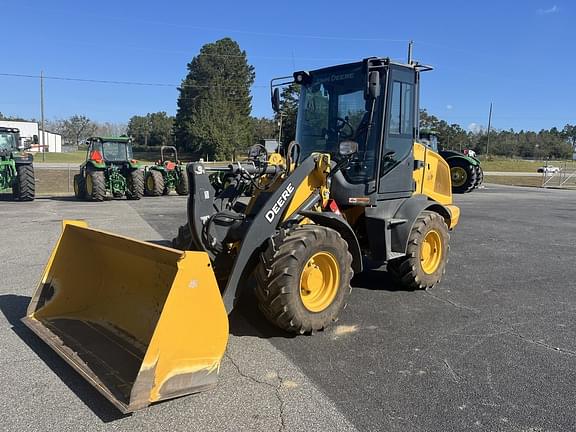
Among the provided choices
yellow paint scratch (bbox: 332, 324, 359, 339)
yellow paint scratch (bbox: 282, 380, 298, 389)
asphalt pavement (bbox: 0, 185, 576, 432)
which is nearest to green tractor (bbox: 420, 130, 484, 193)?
asphalt pavement (bbox: 0, 185, 576, 432)

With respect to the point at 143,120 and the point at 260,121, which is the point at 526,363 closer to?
the point at 260,121

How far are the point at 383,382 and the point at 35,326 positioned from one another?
303cm

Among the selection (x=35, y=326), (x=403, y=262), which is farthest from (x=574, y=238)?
(x=35, y=326)

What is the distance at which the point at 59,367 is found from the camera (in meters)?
3.74

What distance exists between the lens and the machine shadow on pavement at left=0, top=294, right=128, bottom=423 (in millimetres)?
3145

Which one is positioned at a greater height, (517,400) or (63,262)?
(63,262)

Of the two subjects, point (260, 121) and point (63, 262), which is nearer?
point (63, 262)

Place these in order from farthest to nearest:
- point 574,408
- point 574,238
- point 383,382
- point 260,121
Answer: point 260,121 → point 574,238 → point 383,382 → point 574,408

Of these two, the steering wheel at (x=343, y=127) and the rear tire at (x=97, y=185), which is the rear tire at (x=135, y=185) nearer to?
the rear tire at (x=97, y=185)

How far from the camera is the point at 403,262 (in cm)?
579

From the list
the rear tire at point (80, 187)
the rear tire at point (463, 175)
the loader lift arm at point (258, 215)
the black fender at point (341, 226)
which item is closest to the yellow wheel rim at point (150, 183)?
the rear tire at point (80, 187)

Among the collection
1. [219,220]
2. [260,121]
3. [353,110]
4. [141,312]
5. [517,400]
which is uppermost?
[260,121]

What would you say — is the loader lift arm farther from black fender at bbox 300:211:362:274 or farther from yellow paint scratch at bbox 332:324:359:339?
yellow paint scratch at bbox 332:324:359:339

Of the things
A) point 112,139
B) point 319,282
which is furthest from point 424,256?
point 112,139
